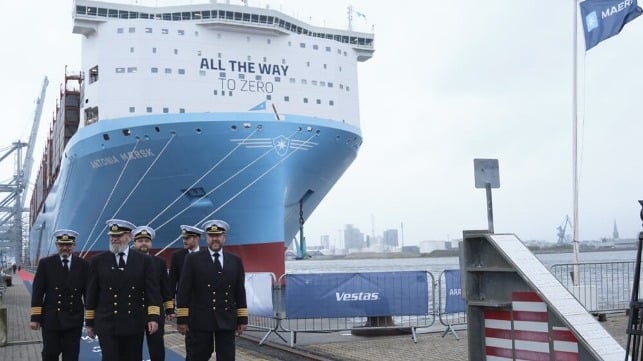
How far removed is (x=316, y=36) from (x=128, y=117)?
7908mm

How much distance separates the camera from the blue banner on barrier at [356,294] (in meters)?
9.77

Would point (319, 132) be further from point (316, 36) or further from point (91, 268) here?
point (91, 268)

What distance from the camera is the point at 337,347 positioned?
30.4 ft

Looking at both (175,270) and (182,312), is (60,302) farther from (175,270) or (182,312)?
(182,312)

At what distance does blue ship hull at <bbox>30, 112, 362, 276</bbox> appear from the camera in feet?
65.7

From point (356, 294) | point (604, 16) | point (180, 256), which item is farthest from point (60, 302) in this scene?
point (604, 16)

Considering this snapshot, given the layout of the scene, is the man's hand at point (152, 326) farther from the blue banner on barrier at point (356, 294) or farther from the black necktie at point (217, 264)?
the blue banner on barrier at point (356, 294)

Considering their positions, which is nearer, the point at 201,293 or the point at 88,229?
the point at 201,293

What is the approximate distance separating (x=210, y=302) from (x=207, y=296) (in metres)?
0.06

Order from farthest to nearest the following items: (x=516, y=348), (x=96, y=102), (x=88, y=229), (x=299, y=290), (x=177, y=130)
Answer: (x=88, y=229), (x=96, y=102), (x=177, y=130), (x=299, y=290), (x=516, y=348)

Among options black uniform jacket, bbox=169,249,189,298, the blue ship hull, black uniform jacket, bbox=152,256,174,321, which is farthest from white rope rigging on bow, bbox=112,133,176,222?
black uniform jacket, bbox=152,256,174,321

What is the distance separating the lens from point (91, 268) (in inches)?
222

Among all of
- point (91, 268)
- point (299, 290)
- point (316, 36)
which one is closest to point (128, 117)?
point (316, 36)

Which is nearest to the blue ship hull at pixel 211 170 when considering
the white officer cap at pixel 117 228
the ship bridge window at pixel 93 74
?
the ship bridge window at pixel 93 74
